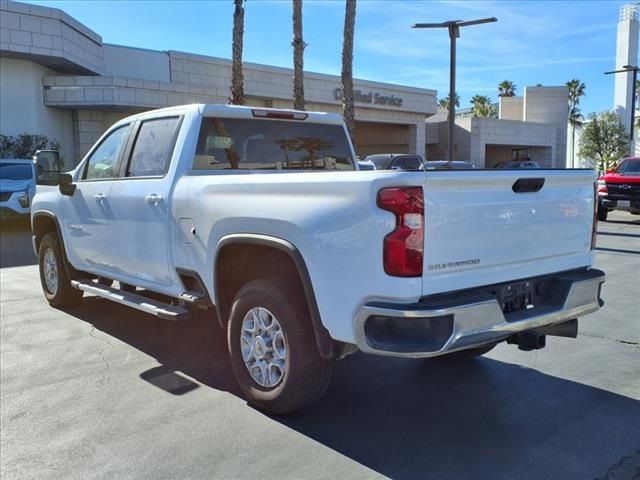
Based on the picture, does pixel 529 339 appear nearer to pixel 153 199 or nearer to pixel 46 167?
pixel 153 199

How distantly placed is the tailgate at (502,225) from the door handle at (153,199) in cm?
248

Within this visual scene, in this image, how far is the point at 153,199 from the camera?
4.77 meters

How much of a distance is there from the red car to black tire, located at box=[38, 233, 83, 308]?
49.3ft

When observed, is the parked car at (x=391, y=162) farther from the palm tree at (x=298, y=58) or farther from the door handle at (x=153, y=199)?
the door handle at (x=153, y=199)

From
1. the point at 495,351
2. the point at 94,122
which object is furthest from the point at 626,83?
the point at 495,351

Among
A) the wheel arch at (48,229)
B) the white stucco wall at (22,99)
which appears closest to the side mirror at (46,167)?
the wheel arch at (48,229)

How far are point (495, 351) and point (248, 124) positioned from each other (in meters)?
3.00

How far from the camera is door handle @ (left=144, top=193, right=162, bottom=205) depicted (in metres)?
4.72

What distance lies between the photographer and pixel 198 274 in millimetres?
4379

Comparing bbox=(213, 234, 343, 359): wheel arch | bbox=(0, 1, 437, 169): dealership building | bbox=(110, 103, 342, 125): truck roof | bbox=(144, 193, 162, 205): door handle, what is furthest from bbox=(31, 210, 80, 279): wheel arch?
bbox=(0, 1, 437, 169): dealership building

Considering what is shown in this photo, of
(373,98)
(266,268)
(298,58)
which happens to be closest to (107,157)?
(266,268)

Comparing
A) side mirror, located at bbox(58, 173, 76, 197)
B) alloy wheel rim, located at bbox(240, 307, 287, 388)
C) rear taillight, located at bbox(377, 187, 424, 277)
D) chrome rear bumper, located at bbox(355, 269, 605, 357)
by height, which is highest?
side mirror, located at bbox(58, 173, 76, 197)

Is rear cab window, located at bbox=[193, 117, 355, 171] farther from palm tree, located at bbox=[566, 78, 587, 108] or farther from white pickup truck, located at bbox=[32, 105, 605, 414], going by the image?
palm tree, located at bbox=[566, 78, 587, 108]

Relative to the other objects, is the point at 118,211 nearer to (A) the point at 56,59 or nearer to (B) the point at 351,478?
(B) the point at 351,478
